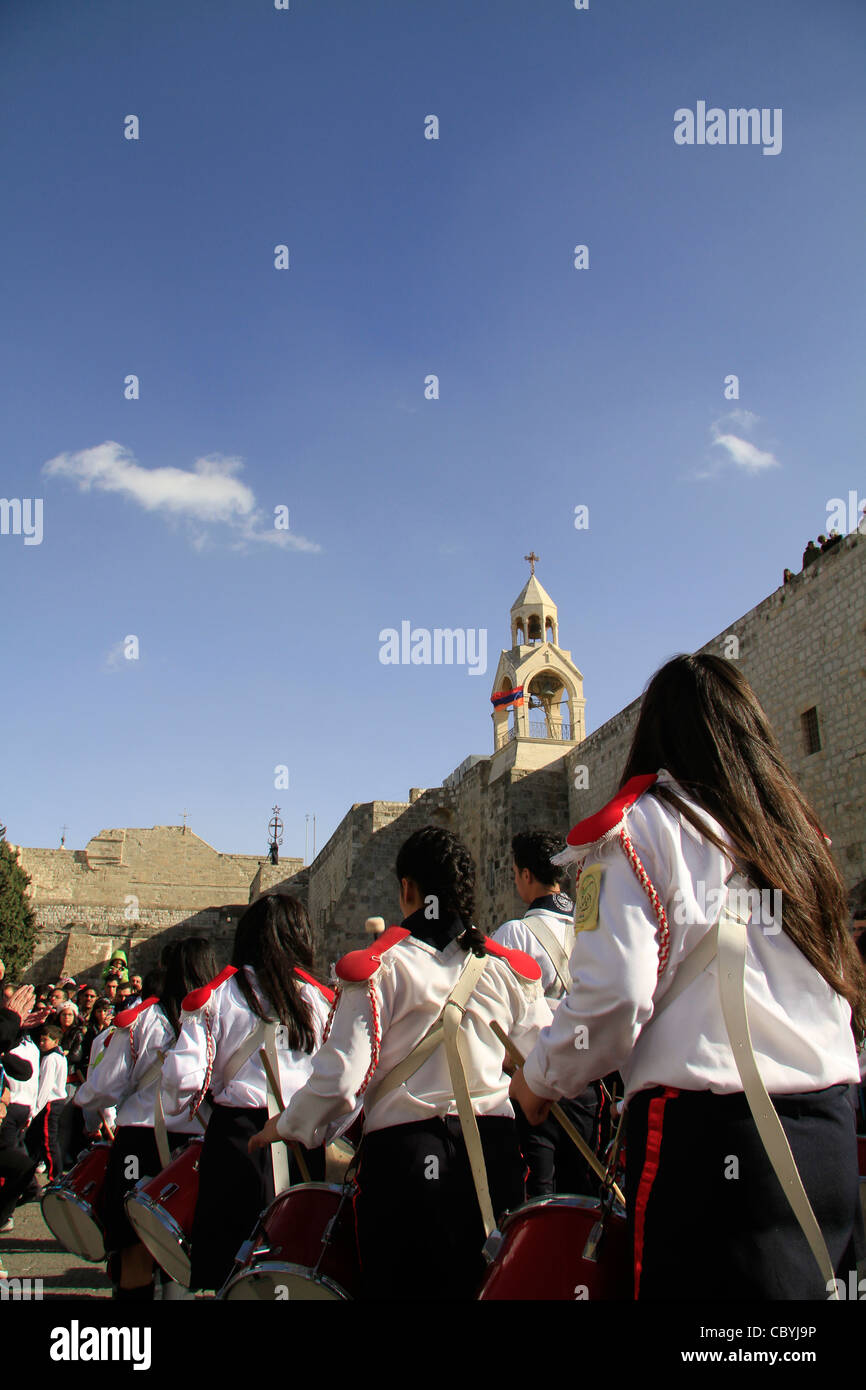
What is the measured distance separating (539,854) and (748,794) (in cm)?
259

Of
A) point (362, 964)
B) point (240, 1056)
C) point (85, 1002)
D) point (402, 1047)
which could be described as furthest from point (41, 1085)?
point (362, 964)

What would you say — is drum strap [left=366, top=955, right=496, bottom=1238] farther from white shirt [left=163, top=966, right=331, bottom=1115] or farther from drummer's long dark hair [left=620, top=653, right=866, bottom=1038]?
white shirt [left=163, top=966, right=331, bottom=1115]

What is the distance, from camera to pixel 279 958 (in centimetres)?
409

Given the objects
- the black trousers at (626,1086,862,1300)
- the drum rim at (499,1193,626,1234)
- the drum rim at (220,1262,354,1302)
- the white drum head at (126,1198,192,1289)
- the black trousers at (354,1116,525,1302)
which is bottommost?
the white drum head at (126,1198,192,1289)

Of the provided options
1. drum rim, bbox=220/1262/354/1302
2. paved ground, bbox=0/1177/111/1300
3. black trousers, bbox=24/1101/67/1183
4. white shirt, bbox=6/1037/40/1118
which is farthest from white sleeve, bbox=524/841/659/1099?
black trousers, bbox=24/1101/67/1183

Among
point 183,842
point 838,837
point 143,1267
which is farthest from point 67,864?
point 143,1267

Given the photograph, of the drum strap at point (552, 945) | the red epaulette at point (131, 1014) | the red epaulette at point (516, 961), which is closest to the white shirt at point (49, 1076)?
the red epaulette at point (131, 1014)

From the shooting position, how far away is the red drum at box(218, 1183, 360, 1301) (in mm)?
2590

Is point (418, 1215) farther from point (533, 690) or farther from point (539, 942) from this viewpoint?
point (533, 690)

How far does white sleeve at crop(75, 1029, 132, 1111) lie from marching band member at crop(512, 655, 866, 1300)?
3.94m
